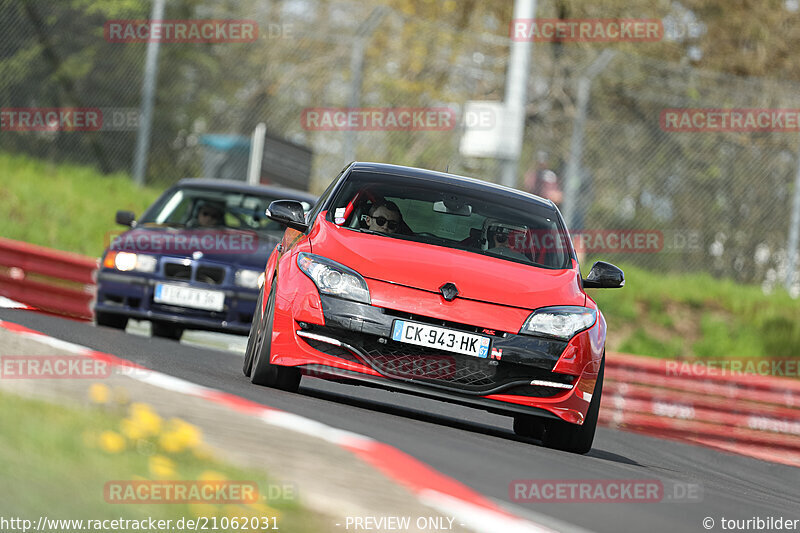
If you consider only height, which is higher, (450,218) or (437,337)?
(450,218)

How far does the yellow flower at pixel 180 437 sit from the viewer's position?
395 centimetres

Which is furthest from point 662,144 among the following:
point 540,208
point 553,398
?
point 553,398

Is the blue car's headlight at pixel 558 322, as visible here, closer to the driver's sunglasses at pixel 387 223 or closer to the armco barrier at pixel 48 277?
the driver's sunglasses at pixel 387 223

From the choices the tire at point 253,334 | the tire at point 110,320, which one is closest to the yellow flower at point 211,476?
the tire at point 253,334

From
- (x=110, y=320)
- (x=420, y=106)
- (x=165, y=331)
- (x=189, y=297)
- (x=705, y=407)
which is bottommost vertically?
(x=705, y=407)

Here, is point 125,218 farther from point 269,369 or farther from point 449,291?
point 449,291

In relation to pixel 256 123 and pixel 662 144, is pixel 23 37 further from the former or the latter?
pixel 662 144

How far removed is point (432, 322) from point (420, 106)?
13509mm
